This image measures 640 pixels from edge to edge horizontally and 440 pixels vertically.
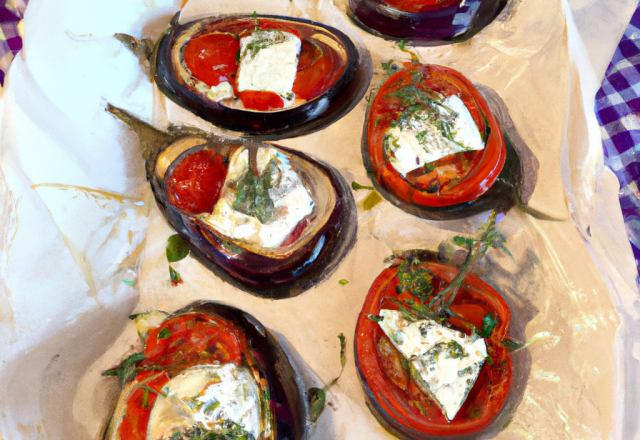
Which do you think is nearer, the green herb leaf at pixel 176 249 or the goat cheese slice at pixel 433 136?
the goat cheese slice at pixel 433 136

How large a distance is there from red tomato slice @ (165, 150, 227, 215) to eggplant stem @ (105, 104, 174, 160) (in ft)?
0.31

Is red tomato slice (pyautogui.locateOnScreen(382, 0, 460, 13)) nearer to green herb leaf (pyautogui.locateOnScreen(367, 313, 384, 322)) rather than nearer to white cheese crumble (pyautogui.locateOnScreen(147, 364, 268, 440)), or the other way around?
green herb leaf (pyautogui.locateOnScreen(367, 313, 384, 322))

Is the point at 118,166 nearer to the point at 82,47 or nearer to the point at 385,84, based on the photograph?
the point at 82,47

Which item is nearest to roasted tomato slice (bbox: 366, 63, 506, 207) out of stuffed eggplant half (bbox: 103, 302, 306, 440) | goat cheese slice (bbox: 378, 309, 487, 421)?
goat cheese slice (bbox: 378, 309, 487, 421)

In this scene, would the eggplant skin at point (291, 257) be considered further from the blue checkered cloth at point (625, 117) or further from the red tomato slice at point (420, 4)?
Answer: the blue checkered cloth at point (625, 117)

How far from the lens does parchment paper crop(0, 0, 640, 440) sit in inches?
25.7

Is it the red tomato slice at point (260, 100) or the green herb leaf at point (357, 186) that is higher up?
the red tomato slice at point (260, 100)

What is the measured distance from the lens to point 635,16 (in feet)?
2.44

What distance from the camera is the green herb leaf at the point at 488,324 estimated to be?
623 mm

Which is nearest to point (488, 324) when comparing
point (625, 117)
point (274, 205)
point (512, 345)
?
point (512, 345)

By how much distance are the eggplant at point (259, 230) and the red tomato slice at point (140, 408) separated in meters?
0.20

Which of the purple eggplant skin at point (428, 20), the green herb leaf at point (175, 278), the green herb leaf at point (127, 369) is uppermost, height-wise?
the purple eggplant skin at point (428, 20)

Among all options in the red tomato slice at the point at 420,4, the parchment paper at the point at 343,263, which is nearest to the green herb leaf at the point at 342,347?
the parchment paper at the point at 343,263

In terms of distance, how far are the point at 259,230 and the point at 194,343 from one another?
218 millimetres
